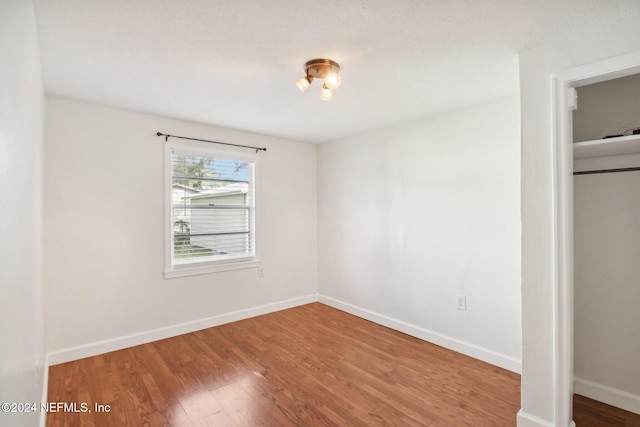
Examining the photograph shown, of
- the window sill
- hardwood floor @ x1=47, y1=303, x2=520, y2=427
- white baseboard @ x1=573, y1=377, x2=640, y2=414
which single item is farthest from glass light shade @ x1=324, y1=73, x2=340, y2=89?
white baseboard @ x1=573, y1=377, x2=640, y2=414

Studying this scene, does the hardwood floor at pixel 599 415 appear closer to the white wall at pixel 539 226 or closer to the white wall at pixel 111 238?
the white wall at pixel 539 226

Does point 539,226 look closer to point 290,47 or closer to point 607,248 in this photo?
point 607,248

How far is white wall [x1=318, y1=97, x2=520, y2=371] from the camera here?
9.10 ft

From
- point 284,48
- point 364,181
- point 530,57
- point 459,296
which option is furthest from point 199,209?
point 530,57

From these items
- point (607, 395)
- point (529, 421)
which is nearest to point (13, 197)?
point (529, 421)

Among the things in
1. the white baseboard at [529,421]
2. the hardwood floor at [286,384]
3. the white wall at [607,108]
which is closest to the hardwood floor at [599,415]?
the hardwood floor at [286,384]

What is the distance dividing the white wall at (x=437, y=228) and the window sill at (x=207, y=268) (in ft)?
3.98

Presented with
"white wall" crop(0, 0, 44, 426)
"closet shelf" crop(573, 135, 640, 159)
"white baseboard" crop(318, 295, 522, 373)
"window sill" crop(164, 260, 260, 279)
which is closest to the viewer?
"white wall" crop(0, 0, 44, 426)

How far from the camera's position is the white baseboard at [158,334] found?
9.27 ft

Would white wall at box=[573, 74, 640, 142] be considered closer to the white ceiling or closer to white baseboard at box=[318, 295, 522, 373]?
the white ceiling

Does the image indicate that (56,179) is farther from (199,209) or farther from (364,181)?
(364,181)

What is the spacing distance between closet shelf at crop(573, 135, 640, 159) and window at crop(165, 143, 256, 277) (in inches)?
128

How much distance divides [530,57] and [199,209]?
3.30 metres

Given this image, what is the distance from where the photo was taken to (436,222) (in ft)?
10.7
